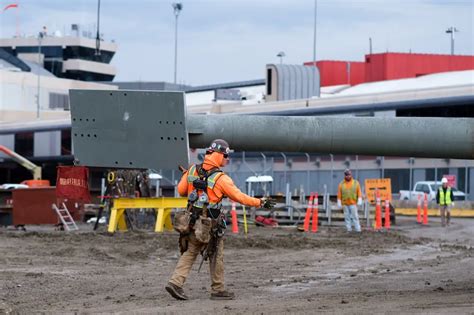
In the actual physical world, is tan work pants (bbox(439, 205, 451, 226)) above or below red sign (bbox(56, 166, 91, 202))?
below

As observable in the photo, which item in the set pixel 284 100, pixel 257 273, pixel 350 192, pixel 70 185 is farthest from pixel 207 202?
pixel 284 100

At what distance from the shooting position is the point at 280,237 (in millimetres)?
26844

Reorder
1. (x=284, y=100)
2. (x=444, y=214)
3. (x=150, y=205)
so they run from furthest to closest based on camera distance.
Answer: (x=284, y=100)
(x=444, y=214)
(x=150, y=205)

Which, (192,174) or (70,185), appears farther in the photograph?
(70,185)

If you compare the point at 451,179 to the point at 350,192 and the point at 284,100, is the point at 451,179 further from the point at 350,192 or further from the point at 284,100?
the point at 284,100

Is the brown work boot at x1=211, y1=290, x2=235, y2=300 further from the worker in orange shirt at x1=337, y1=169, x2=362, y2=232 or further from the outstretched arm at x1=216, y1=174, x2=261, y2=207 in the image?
the worker in orange shirt at x1=337, y1=169, x2=362, y2=232

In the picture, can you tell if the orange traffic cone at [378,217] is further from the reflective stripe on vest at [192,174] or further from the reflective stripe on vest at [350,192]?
the reflective stripe on vest at [192,174]

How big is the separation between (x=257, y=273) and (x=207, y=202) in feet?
15.5

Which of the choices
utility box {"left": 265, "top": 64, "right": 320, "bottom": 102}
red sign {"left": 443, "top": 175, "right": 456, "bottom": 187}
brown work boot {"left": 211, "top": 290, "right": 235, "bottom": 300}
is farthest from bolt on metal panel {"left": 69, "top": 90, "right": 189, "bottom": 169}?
utility box {"left": 265, "top": 64, "right": 320, "bottom": 102}

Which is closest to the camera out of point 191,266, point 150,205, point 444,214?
point 191,266

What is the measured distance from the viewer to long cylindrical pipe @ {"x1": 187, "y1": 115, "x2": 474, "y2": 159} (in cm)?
1426

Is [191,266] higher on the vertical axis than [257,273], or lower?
higher

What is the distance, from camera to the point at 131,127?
1418cm

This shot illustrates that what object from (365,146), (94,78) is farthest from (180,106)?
(94,78)
